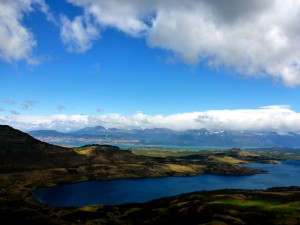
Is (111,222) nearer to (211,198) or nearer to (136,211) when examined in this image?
(136,211)

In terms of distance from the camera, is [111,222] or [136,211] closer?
[111,222]

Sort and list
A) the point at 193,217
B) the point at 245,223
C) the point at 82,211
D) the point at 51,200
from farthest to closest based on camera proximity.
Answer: the point at 51,200 < the point at 82,211 < the point at 193,217 < the point at 245,223

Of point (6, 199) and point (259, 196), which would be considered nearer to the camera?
point (259, 196)

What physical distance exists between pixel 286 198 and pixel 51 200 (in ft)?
374

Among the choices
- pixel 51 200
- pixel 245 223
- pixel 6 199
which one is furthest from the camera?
pixel 51 200

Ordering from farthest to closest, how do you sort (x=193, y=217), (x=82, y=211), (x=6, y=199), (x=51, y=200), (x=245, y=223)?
(x=51, y=200) < (x=6, y=199) < (x=82, y=211) < (x=193, y=217) < (x=245, y=223)

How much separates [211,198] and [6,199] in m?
96.6

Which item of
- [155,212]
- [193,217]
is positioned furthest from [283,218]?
[155,212]

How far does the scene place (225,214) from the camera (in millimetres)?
113188

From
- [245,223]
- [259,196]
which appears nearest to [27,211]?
[245,223]

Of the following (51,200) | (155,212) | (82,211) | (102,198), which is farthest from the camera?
(102,198)

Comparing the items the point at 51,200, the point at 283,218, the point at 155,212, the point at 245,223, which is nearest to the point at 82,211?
the point at 155,212

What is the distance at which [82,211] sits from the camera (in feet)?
456

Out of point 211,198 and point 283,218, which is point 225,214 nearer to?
point 283,218
